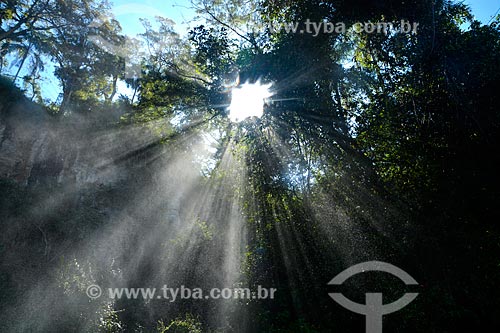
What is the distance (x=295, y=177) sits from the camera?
970 cm

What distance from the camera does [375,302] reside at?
24.1 feet

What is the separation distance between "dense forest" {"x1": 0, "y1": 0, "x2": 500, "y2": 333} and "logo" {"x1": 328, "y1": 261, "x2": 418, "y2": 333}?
15 cm

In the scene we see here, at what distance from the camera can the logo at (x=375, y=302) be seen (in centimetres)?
679

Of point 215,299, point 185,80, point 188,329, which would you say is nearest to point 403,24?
point 185,80

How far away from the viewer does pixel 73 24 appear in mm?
15906

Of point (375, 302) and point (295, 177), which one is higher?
point (295, 177)

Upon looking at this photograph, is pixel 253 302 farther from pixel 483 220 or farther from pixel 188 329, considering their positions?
pixel 483 220

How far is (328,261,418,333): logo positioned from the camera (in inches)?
267

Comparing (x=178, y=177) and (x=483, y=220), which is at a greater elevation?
(x=178, y=177)

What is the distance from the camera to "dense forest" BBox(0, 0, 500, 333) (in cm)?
621

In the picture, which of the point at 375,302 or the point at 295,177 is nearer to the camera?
the point at 375,302

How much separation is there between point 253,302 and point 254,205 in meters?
4.12

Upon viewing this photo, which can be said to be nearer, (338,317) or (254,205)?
(338,317)

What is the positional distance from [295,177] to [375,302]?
4.37 metres
